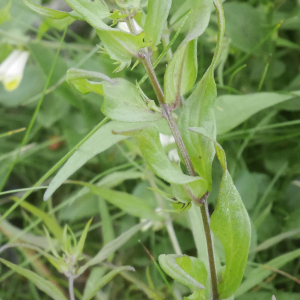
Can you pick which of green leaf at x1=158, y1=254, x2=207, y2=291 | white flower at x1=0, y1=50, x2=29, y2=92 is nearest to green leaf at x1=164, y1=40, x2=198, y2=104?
green leaf at x1=158, y1=254, x2=207, y2=291

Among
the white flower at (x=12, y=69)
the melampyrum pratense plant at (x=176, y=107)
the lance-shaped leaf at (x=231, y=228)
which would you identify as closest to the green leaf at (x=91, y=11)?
the melampyrum pratense plant at (x=176, y=107)

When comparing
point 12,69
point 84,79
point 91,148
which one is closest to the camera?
point 84,79

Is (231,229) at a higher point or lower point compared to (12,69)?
lower

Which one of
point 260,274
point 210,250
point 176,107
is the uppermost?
point 176,107

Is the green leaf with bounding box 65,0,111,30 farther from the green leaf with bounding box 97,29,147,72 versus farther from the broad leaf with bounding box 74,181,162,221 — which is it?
the broad leaf with bounding box 74,181,162,221

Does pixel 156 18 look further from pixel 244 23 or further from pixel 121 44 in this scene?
pixel 244 23

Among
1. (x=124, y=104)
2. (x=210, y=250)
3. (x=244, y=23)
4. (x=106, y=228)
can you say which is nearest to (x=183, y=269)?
(x=210, y=250)

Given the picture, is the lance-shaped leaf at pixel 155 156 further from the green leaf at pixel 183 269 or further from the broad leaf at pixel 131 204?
the broad leaf at pixel 131 204
